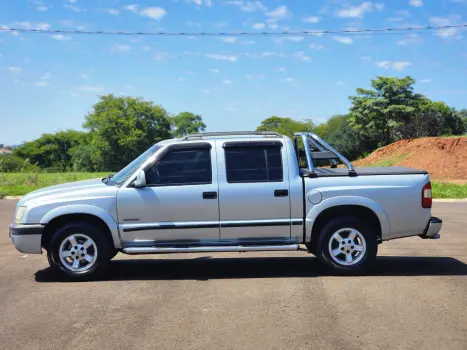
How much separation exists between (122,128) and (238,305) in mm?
106692

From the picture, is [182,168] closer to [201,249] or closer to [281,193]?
[201,249]

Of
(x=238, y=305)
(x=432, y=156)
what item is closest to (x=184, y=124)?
(x=432, y=156)

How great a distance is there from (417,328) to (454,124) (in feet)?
273

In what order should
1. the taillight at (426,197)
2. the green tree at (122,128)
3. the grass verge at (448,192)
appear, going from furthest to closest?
the green tree at (122,128), the grass verge at (448,192), the taillight at (426,197)

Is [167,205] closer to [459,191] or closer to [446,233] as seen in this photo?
[446,233]

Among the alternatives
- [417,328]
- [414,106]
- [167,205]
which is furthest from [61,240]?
[414,106]

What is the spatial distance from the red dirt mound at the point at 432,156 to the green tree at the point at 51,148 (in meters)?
100.0

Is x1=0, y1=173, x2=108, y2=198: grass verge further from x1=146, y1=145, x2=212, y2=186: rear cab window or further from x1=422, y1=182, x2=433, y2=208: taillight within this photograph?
x1=422, y1=182, x2=433, y2=208: taillight

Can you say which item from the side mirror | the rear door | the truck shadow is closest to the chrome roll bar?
the rear door

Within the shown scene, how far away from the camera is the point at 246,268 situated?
8.38m

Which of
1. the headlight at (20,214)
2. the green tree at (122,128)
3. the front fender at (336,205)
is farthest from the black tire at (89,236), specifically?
the green tree at (122,128)

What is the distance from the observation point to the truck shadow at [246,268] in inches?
308

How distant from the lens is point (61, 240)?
7.52 m

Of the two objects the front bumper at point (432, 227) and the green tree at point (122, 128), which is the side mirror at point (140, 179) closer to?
the front bumper at point (432, 227)
